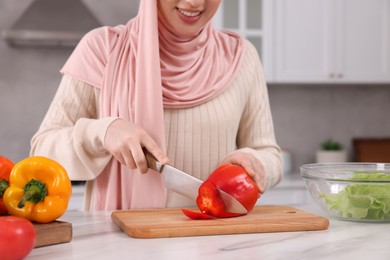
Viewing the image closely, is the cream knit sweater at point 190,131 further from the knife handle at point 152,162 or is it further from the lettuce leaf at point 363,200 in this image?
the lettuce leaf at point 363,200

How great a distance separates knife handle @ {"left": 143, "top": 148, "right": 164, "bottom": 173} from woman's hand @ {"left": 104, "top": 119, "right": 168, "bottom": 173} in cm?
1

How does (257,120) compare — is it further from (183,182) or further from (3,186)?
(3,186)

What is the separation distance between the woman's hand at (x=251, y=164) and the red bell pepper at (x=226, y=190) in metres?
0.03

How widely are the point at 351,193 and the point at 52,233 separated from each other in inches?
24.8

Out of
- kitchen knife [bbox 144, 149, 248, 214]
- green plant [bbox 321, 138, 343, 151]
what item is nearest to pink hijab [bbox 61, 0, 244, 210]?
kitchen knife [bbox 144, 149, 248, 214]

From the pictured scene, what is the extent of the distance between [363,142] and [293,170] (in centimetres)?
47

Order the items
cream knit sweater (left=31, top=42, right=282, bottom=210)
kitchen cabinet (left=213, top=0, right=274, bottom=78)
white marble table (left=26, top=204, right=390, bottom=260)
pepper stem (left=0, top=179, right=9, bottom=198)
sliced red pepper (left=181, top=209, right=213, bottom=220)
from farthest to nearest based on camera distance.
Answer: kitchen cabinet (left=213, top=0, right=274, bottom=78) → cream knit sweater (left=31, top=42, right=282, bottom=210) → sliced red pepper (left=181, top=209, right=213, bottom=220) → pepper stem (left=0, top=179, right=9, bottom=198) → white marble table (left=26, top=204, right=390, bottom=260)

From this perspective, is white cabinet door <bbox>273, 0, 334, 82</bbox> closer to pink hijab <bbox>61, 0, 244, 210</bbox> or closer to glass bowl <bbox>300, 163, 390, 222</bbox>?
pink hijab <bbox>61, 0, 244, 210</bbox>

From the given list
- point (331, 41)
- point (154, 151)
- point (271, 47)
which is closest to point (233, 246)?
point (154, 151)

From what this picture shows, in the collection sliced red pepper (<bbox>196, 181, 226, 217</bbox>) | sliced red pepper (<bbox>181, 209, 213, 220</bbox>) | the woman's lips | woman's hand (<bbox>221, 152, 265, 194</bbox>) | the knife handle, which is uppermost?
the woman's lips

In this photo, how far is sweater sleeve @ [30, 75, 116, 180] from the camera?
1526 mm

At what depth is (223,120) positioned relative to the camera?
1.73 metres

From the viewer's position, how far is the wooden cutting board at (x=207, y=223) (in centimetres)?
119

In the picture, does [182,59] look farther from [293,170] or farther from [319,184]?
[293,170]
